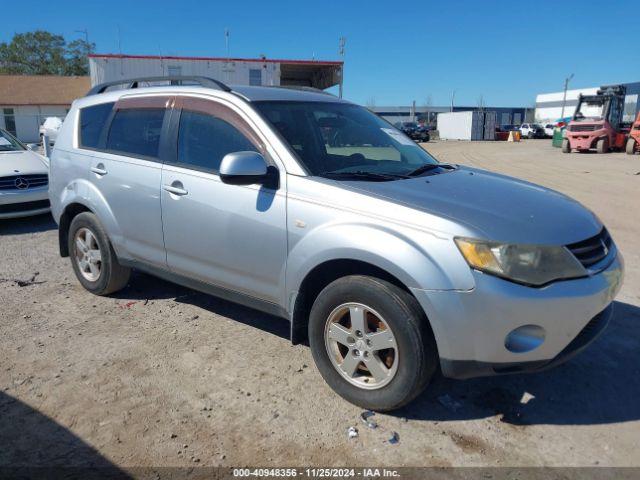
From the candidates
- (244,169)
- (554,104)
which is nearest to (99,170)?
(244,169)

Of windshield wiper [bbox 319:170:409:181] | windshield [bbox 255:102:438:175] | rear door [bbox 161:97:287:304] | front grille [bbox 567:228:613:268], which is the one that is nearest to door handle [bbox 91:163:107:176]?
rear door [bbox 161:97:287:304]

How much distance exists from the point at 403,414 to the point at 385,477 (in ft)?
1.80

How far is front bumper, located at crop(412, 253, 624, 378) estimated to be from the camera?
2.50 m

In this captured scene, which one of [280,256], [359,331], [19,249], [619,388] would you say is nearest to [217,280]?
[280,256]

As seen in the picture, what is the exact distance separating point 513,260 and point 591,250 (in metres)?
0.65

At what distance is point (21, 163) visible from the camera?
7992mm

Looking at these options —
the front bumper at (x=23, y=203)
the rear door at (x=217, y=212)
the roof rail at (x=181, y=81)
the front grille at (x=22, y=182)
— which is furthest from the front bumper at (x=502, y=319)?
the front grille at (x=22, y=182)

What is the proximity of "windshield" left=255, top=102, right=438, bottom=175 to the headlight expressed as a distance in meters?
1.09

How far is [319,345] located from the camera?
314 centimetres

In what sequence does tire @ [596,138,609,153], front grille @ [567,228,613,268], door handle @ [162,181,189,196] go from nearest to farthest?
1. front grille @ [567,228,613,268]
2. door handle @ [162,181,189,196]
3. tire @ [596,138,609,153]

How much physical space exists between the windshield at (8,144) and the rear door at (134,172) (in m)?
5.15

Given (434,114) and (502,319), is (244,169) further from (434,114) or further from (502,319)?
(434,114)

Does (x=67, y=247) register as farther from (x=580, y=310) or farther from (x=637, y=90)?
(x=637, y=90)

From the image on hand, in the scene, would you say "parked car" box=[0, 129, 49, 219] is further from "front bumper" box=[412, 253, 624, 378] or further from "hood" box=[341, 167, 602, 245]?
"front bumper" box=[412, 253, 624, 378]
